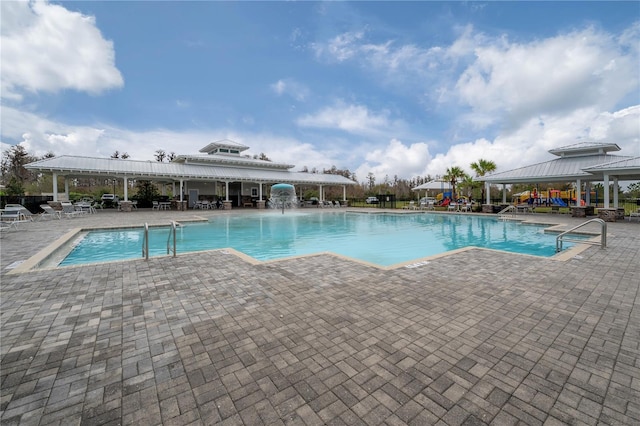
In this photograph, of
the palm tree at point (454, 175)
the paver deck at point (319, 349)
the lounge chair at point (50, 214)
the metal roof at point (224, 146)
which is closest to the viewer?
the paver deck at point (319, 349)

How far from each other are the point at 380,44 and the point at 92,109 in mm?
20763

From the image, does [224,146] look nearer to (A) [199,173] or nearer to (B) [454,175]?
(A) [199,173]

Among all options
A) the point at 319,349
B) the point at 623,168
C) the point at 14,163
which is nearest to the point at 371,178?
the point at 623,168

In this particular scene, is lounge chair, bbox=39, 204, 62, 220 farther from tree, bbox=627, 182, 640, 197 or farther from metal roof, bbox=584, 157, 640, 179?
tree, bbox=627, 182, 640, 197

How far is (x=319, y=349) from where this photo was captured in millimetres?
2656

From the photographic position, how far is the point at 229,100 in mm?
22516

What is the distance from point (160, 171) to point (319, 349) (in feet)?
78.3

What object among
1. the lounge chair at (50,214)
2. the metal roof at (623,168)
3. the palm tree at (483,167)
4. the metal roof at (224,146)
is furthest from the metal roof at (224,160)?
the metal roof at (623,168)

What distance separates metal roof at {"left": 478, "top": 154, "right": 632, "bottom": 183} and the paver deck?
17288 millimetres

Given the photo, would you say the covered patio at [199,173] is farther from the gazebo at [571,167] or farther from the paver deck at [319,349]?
the paver deck at [319,349]

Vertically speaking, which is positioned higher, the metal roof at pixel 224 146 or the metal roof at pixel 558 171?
the metal roof at pixel 224 146

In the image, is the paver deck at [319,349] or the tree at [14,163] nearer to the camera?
the paver deck at [319,349]

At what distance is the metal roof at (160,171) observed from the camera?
1939 centimetres

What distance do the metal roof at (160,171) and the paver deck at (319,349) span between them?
62.4 feet
